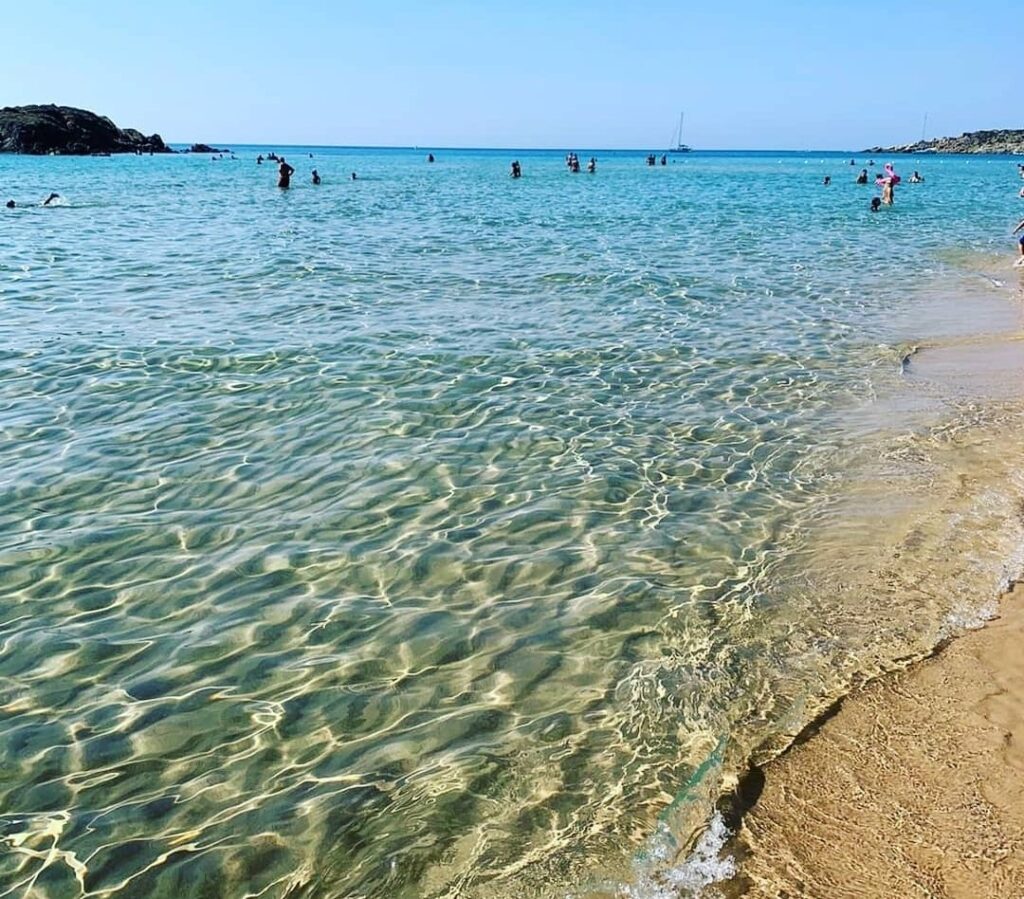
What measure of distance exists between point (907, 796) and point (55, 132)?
436ft

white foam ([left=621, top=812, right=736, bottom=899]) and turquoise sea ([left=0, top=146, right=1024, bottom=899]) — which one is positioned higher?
white foam ([left=621, top=812, right=736, bottom=899])

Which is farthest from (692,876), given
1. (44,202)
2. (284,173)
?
(284,173)

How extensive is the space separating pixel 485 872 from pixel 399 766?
816mm

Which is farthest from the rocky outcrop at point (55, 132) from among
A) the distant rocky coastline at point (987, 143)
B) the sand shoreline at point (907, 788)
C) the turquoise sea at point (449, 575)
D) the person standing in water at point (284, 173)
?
the distant rocky coastline at point (987, 143)

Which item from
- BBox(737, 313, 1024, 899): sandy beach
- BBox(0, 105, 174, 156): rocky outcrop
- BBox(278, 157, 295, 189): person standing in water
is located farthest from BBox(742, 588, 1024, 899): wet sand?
BBox(0, 105, 174, 156): rocky outcrop

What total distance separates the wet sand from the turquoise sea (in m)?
0.20

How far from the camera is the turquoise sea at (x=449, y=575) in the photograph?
3.71 m

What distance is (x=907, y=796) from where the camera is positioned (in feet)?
11.9

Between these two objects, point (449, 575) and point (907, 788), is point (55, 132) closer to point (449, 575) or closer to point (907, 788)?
point (449, 575)

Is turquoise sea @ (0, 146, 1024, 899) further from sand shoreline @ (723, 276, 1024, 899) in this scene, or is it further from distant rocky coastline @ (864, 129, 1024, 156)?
distant rocky coastline @ (864, 129, 1024, 156)

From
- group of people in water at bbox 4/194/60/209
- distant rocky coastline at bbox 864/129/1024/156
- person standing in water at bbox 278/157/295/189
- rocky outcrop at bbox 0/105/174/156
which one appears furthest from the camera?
distant rocky coastline at bbox 864/129/1024/156

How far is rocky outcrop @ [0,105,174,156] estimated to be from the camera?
110 metres

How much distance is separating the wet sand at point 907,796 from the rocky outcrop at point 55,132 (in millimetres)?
130183

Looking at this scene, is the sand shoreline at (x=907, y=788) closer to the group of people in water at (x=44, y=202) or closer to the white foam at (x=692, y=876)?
the white foam at (x=692, y=876)
